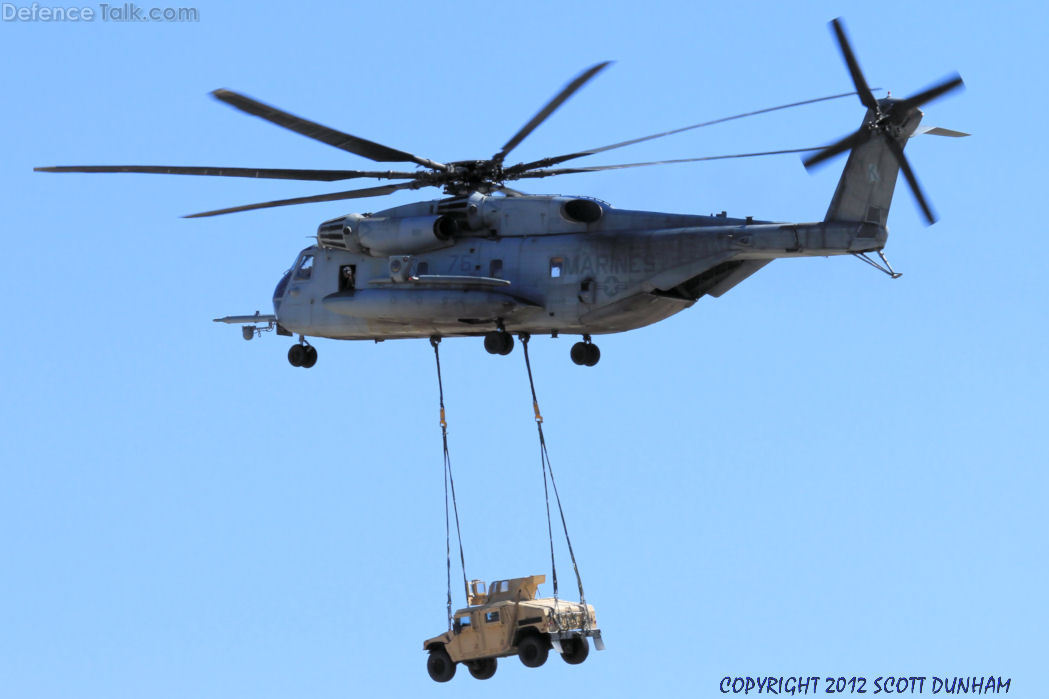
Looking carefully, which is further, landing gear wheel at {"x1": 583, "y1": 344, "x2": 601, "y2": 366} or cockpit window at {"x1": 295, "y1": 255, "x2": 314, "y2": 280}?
cockpit window at {"x1": 295, "y1": 255, "x2": 314, "y2": 280}

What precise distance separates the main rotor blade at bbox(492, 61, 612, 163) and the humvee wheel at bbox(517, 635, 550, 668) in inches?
362

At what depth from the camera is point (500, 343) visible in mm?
38594

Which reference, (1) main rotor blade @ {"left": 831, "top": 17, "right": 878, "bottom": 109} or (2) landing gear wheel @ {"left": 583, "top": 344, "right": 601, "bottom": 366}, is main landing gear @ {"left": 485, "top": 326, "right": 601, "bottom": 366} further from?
(1) main rotor blade @ {"left": 831, "top": 17, "right": 878, "bottom": 109}

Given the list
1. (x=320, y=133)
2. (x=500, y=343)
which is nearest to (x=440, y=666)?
(x=500, y=343)

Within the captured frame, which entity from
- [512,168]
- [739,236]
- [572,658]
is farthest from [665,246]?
[572,658]

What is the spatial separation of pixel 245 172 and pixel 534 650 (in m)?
10.4

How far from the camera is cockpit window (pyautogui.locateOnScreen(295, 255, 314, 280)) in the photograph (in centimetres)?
4241

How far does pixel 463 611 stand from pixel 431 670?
1.28 m

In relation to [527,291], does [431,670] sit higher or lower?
lower

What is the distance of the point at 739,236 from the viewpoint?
121 ft

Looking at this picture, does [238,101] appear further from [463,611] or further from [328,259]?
[463,611]

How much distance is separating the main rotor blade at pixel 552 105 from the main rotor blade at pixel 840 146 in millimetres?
4002

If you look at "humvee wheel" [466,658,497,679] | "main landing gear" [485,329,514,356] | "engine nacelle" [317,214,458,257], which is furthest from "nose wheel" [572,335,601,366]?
"humvee wheel" [466,658,497,679]

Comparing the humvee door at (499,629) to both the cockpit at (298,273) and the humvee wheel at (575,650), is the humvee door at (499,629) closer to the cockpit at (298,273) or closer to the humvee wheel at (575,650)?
the humvee wheel at (575,650)
